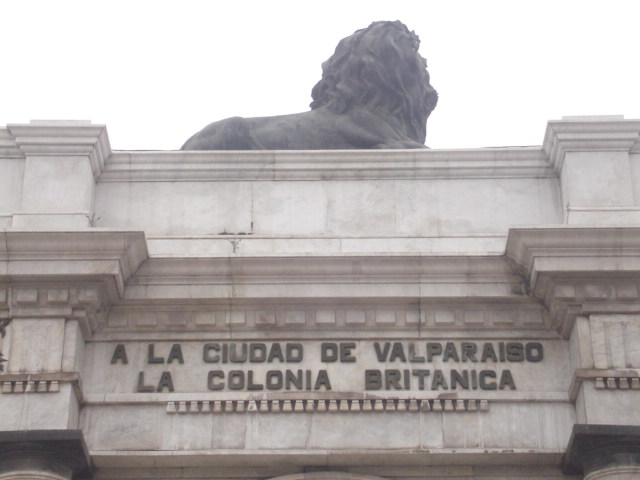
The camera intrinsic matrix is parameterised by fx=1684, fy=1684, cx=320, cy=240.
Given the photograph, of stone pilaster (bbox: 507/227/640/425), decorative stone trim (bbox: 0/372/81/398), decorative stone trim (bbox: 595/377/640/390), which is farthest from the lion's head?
decorative stone trim (bbox: 0/372/81/398)

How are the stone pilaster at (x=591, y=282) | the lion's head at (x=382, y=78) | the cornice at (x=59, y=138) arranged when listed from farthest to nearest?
the lion's head at (x=382, y=78)
the cornice at (x=59, y=138)
the stone pilaster at (x=591, y=282)

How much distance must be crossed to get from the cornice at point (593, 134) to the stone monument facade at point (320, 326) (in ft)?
0.09

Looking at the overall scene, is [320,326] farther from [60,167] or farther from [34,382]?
[60,167]

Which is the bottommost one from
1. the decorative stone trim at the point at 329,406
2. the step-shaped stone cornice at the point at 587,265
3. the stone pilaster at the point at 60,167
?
the decorative stone trim at the point at 329,406

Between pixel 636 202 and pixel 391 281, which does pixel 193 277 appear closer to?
pixel 391 281

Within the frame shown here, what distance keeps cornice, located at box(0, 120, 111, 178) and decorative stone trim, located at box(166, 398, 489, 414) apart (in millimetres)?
3727

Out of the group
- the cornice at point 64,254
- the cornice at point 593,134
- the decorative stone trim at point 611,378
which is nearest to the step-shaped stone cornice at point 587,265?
the decorative stone trim at point 611,378

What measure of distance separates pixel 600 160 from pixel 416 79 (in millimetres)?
3815

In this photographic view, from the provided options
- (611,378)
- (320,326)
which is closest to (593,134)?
(611,378)

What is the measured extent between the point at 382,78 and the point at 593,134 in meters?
3.67

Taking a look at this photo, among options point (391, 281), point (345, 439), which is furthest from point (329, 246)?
point (345, 439)

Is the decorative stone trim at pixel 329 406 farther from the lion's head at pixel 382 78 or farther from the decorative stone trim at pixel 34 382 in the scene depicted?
the lion's head at pixel 382 78

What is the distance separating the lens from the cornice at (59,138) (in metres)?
21.3

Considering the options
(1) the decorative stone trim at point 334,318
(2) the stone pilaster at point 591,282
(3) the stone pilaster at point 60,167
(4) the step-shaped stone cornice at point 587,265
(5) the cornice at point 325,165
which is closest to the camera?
(2) the stone pilaster at point 591,282
